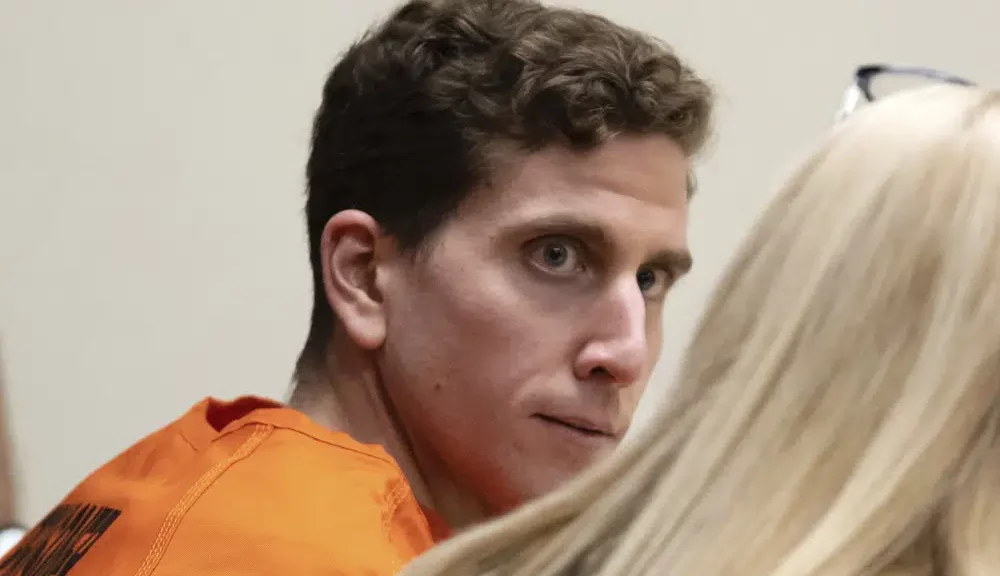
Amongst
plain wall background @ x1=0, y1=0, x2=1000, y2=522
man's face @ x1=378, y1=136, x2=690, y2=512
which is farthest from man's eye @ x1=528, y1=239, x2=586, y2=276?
plain wall background @ x1=0, y1=0, x2=1000, y2=522

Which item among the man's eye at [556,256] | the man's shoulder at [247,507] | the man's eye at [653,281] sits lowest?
the man's shoulder at [247,507]

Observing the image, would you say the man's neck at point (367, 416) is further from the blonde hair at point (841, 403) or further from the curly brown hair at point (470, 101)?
the blonde hair at point (841, 403)

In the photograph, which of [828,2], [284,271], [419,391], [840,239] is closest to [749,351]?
[840,239]

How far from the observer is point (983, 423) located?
571mm

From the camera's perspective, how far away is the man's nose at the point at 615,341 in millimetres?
836

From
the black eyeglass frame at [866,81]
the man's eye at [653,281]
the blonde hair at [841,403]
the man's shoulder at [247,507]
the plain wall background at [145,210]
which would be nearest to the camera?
the blonde hair at [841,403]

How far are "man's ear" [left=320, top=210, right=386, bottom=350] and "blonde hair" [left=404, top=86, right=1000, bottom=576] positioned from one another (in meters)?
0.27

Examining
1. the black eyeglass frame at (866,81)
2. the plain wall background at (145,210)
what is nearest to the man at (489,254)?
the black eyeglass frame at (866,81)

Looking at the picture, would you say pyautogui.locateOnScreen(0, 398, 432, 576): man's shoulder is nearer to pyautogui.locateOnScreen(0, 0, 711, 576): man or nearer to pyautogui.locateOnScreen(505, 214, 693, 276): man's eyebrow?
pyautogui.locateOnScreen(0, 0, 711, 576): man

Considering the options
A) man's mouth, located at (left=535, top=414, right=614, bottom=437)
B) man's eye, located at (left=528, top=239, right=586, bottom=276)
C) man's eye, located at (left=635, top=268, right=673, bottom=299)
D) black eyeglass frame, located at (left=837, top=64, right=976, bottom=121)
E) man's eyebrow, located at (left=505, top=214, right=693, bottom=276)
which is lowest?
man's mouth, located at (left=535, top=414, right=614, bottom=437)

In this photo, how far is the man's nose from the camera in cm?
84

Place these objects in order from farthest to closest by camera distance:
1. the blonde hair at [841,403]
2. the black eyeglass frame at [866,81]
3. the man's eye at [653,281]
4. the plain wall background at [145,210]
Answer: the plain wall background at [145,210] < the man's eye at [653,281] < the black eyeglass frame at [866,81] < the blonde hair at [841,403]

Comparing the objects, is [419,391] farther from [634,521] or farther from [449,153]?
[634,521]

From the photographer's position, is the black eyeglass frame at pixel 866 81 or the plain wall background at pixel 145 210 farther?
the plain wall background at pixel 145 210
